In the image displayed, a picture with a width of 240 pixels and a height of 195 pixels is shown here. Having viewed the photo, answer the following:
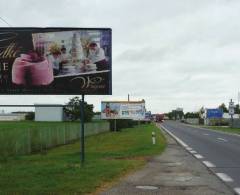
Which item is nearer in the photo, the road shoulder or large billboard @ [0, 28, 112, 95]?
the road shoulder

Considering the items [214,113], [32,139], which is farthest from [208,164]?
[214,113]

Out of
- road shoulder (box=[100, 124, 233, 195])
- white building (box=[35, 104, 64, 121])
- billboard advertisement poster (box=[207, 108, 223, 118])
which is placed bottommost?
road shoulder (box=[100, 124, 233, 195])

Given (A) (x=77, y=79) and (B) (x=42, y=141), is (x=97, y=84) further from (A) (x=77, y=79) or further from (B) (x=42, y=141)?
(B) (x=42, y=141)

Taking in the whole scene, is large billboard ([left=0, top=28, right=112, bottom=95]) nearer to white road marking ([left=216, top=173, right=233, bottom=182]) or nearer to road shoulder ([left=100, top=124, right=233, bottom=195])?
road shoulder ([left=100, top=124, right=233, bottom=195])

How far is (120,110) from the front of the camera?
228 feet

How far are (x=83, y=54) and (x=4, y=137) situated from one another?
652cm

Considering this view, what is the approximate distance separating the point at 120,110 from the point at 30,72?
5195 centimetres

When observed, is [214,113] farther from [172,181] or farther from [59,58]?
[172,181]

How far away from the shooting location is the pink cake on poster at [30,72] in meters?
17.4

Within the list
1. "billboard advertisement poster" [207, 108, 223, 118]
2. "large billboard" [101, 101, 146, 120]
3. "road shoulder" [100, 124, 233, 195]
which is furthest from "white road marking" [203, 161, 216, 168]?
"billboard advertisement poster" [207, 108, 223, 118]

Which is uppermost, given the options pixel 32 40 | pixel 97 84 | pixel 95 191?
pixel 32 40

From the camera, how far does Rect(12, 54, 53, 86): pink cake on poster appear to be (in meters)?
17.4

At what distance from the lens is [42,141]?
27203mm

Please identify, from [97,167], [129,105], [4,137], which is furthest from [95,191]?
[129,105]
